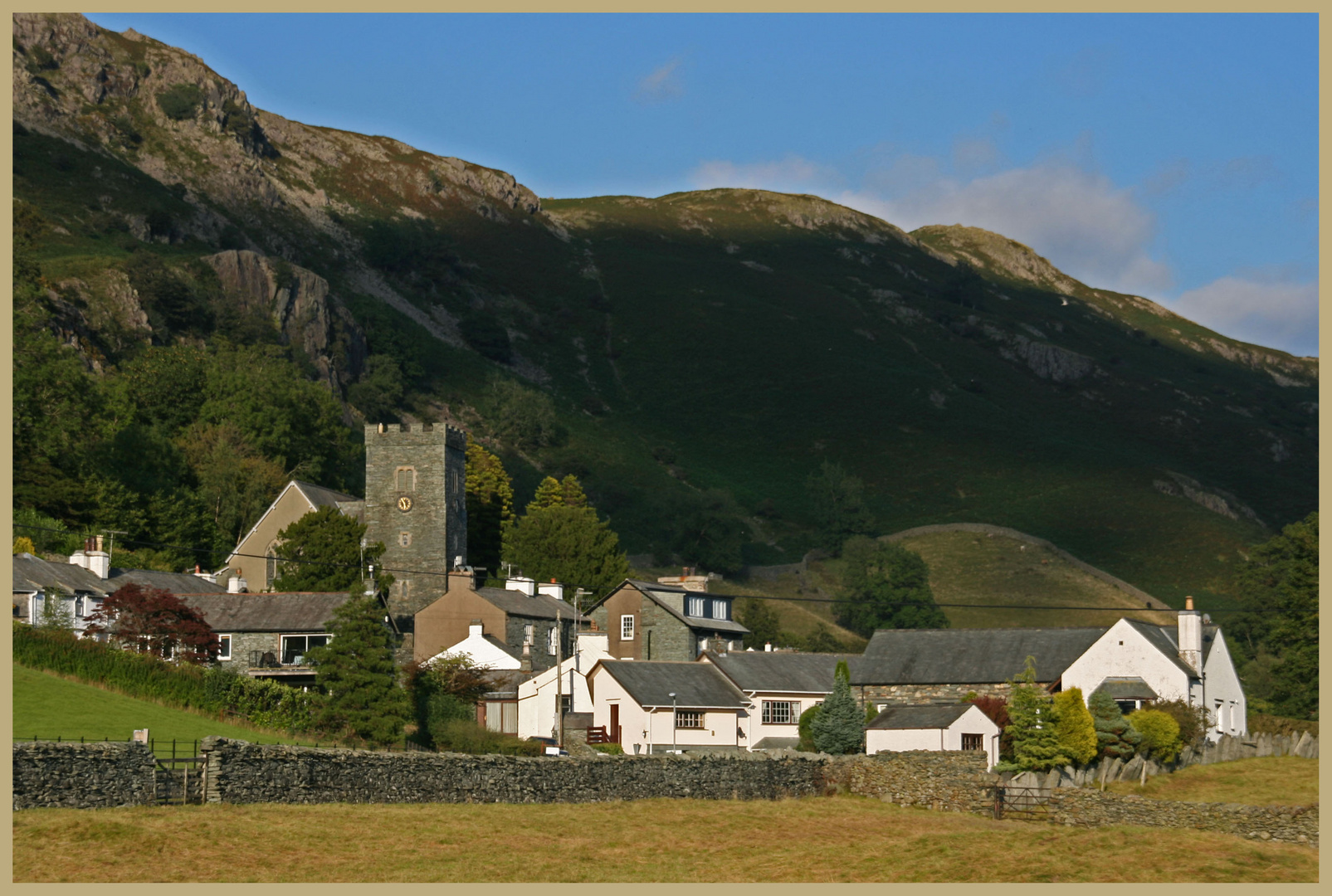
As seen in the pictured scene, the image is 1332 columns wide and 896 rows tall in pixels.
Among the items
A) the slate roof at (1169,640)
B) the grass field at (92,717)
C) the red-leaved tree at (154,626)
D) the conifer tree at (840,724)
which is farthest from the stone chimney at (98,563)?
the slate roof at (1169,640)

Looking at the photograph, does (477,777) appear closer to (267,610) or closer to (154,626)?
(154,626)

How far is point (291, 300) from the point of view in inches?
5969

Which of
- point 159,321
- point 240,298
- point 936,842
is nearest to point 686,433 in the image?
point 240,298

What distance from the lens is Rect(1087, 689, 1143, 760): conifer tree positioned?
176 feet

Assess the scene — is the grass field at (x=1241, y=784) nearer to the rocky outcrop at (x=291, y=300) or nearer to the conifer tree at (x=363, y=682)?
the conifer tree at (x=363, y=682)

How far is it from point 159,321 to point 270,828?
111 meters

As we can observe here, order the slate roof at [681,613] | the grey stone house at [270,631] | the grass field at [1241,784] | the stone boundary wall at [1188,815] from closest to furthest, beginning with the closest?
the stone boundary wall at [1188,815] → the grass field at [1241,784] → the grey stone house at [270,631] → the slate roof at [681,613]

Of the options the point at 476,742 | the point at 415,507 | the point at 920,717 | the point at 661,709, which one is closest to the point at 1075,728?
the point at 920,717

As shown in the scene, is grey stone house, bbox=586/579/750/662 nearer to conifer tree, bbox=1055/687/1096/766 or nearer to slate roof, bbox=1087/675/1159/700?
slate roof, bbox=1087/675/1159/700

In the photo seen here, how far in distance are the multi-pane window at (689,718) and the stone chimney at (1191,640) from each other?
20.3 meters

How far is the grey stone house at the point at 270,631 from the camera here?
208 feet

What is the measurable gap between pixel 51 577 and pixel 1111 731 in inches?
1639

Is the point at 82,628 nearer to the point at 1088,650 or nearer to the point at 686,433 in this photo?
the point at 1088,650

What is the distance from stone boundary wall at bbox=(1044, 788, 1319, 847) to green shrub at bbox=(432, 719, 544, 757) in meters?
17.1
